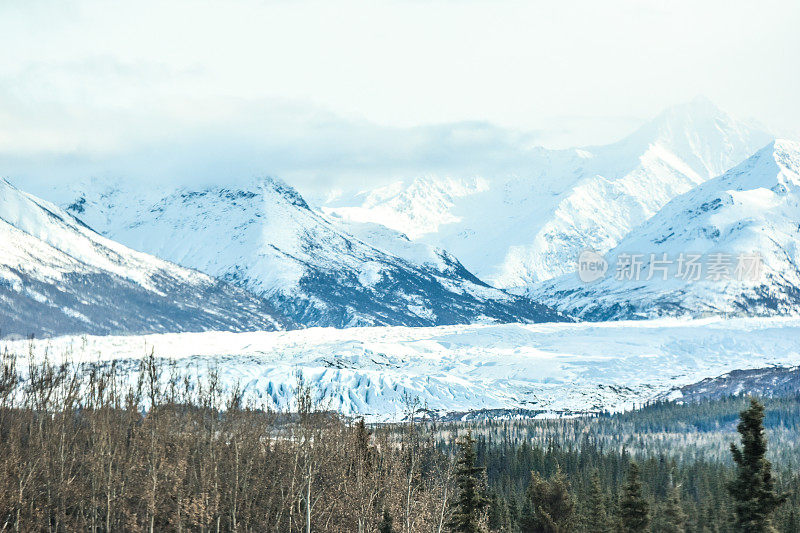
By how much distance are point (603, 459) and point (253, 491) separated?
114m

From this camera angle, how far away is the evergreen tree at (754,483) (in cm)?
5328

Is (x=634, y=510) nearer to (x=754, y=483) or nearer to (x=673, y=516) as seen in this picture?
(x=754, y=483)

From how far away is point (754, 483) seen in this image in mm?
53625

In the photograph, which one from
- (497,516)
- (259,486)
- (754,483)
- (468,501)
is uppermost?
(754,483)

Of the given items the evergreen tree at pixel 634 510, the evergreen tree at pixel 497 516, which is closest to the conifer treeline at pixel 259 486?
the evergreen tree at pixel 634 510

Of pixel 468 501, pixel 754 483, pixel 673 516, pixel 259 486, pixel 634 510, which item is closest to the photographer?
pixel 754 483

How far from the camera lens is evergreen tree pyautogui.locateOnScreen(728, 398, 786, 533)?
175ft

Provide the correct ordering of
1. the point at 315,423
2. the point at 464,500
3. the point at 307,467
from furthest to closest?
the point at 315,423 → the point at 464,500 → the point at 307,467

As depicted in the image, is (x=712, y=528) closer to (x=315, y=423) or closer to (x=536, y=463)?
(x=315, y=423)

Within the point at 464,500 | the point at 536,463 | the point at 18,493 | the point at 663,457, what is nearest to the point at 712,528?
the point at 464,500

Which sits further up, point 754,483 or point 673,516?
point 754,483

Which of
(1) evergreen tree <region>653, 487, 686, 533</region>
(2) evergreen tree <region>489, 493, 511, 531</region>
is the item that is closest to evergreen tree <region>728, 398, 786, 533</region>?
(1) evergreen tree <region>653, 487, 686, 533</region>

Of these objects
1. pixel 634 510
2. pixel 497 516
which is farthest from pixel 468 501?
pixel 497 516

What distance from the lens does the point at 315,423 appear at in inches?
3307
